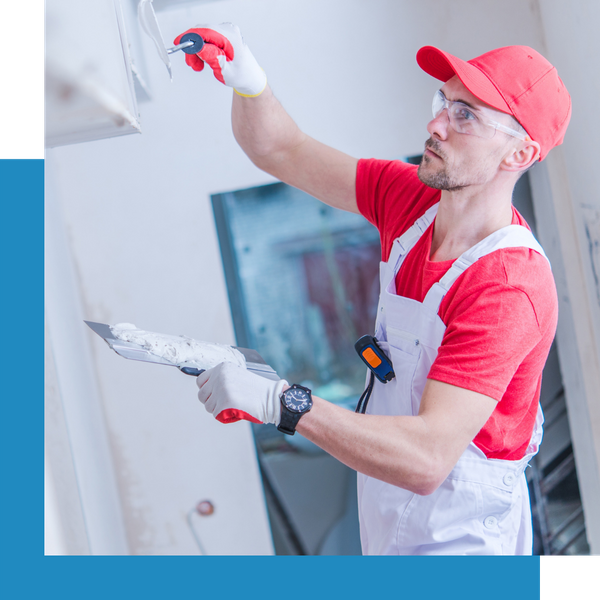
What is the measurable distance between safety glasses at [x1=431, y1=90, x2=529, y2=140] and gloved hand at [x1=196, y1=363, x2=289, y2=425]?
1.97ft

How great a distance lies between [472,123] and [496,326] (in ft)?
1.32

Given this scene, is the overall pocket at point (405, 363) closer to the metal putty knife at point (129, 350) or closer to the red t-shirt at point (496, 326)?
the red t-shirt at point (496, 326)

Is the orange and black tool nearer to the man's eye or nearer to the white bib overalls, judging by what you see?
the white bib overalls

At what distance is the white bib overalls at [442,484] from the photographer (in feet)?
3.27

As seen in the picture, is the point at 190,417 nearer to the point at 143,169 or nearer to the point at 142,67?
the point at 143,169

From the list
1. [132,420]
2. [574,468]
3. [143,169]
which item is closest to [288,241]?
[143,169]

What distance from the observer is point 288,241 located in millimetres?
1680

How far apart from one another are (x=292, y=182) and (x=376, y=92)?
1.46ft

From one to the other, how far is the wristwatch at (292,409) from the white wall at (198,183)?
0.81m

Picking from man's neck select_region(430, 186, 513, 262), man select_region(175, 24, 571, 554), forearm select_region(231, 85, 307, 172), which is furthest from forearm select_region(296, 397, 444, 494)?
forearm select_region(231, 85, 307, 172)

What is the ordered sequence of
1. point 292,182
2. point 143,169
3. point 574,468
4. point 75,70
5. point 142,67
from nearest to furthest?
point 75,70 < point 292,182 < point 142,67 < point 143,169 < point 574,468

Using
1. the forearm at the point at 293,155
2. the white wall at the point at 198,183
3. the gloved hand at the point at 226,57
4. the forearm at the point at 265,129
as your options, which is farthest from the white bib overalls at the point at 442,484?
the white wall at the point at 198,183

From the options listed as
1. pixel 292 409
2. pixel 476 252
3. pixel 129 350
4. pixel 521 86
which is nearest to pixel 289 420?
pixel 292 409

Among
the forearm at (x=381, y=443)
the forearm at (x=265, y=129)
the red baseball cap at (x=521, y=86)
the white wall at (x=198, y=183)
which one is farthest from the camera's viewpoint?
the white wall at (x=198, y=183)
